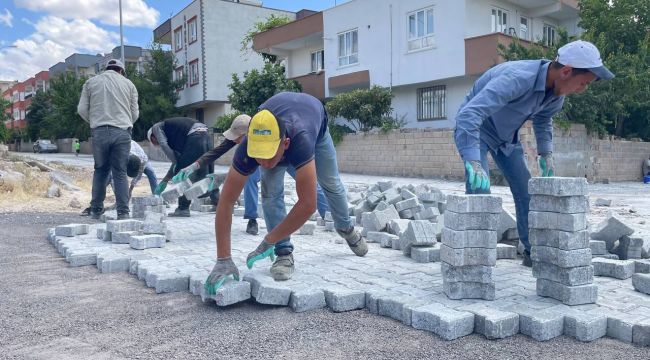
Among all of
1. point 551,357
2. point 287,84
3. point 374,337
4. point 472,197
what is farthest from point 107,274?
point 287,84

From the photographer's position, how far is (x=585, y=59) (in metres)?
3.21

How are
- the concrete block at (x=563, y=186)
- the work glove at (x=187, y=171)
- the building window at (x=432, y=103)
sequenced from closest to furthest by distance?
the concrete block at (x=563, y=186) → the work glove at (x=187, y=171) → the building window at (x=432, y=103)

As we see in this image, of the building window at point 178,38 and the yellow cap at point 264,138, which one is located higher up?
the building window at point 178,38

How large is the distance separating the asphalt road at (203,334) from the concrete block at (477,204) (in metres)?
0.74

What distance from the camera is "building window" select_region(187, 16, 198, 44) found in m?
30.9

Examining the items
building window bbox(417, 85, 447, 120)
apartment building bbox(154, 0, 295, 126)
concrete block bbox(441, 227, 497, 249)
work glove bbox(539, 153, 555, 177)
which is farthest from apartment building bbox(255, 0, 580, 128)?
concrete block bbox(441, 227, 497, 249)

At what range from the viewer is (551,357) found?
2.58 metres

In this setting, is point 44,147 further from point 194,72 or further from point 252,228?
point 252,228

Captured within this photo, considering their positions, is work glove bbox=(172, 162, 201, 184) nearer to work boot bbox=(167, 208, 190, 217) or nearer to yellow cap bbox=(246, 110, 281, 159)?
yellow cap bbox=(246, 110, 281, 159)

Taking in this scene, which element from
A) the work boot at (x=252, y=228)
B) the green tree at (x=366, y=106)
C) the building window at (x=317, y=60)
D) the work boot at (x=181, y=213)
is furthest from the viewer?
the building window at (x=317, y=60)

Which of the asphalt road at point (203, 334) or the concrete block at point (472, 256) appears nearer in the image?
the asphalt road at point (203, 334)

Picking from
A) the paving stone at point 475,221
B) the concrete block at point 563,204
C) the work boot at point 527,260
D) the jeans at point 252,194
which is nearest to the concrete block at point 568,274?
the concrete block at point 563,204

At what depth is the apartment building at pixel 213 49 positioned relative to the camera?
3009 cm

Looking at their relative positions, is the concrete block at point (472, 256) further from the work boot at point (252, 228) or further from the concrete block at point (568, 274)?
the work boot at point (252, 228)
